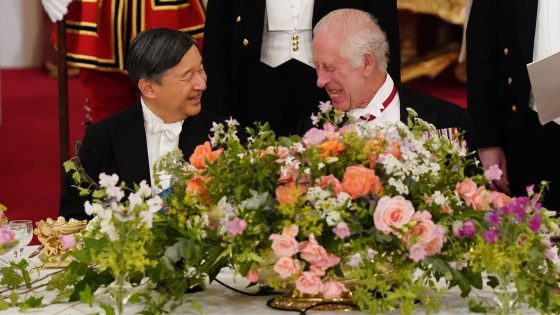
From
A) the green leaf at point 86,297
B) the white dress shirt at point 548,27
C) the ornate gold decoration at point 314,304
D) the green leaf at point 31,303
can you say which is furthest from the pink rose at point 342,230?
the white dress shirt at point 548,27

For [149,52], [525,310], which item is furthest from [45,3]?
[525,310]

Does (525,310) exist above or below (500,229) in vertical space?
below

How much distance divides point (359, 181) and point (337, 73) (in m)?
1.22

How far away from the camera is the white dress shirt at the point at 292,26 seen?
416 centimetres

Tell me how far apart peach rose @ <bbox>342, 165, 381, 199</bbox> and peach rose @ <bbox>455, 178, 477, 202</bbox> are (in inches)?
7.2

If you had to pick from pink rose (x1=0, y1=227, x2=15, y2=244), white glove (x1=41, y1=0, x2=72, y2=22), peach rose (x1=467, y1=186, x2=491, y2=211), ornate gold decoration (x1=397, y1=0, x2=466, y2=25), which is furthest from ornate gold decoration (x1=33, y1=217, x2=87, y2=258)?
ornate gold decoration (x1=397, y1=0, x2=466, y2=25)

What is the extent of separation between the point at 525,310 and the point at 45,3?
3120 mm

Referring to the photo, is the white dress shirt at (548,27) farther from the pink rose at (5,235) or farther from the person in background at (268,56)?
the pink rose at (5,235)

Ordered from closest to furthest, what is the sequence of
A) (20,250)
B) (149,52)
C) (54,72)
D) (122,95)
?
(20,250)
(149,52)
(122,95)
(54,72)

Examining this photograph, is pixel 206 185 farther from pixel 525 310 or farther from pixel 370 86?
pixel 370 86

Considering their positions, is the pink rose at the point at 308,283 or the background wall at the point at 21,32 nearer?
the pink rose at the point at 308,283

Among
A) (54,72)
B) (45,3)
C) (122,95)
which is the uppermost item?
(45,3)

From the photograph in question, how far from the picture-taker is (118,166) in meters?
3.63

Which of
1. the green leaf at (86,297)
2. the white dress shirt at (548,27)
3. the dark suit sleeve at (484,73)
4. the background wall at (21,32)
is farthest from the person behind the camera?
the background wall at (21,32)
